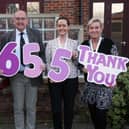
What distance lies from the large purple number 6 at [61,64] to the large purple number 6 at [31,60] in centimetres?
19

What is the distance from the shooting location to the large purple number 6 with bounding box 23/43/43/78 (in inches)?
245

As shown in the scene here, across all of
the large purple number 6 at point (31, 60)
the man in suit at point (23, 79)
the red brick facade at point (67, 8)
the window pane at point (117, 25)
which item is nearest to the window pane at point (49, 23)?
the man in suit at point (23, 79)

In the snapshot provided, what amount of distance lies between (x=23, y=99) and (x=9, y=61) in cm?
56

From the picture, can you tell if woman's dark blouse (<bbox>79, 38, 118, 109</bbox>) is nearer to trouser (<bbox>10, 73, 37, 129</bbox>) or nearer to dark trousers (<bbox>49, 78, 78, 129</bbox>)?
dark trousers (<bbox>49, 78, 78, 129</bbox>)

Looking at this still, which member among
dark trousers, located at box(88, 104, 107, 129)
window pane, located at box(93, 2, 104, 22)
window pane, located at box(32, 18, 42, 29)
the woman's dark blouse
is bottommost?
dark trousers, located at box(88, 104, 107, 129)

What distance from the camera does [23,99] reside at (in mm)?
6371

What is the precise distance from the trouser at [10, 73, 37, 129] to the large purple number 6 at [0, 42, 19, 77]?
10cm

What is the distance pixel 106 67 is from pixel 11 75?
1.28 meters

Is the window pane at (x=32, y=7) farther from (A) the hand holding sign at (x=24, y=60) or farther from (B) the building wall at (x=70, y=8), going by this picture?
(A) the hand holding sign at (x=24, y=60)

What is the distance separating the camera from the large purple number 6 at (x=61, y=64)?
20.2ft

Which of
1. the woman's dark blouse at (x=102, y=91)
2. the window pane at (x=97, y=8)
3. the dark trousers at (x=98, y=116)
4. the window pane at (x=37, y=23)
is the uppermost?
the window pane at (x=97, y=8)

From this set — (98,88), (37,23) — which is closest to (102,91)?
(98,88)

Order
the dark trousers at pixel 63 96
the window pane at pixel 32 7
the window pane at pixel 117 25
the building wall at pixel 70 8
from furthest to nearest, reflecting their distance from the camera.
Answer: the window pane at pixel 117 25, the window pane at pixel 32 7, the building wall at pixel 70 8, the dark trousers at pixel 63 96

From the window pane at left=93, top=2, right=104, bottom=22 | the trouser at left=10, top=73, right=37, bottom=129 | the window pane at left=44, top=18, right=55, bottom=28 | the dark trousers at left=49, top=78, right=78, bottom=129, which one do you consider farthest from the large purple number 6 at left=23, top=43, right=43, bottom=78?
the window pane at left=93, top=2, right=104, bottom=22
